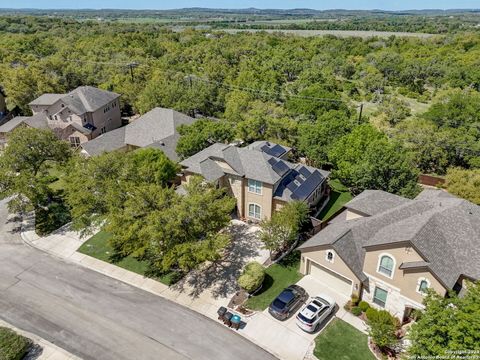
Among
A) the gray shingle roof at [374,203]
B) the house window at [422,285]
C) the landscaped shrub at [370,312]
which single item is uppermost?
the gray shingle roof at [374,203]

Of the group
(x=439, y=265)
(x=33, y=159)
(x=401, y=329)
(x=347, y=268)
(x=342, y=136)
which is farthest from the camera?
(x=342, y=136)

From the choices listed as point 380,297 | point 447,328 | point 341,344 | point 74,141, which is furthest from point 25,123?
point 447,328

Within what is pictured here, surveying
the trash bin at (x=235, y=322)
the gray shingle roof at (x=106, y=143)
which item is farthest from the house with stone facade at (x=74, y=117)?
the trash bin at (x=235, y=322)

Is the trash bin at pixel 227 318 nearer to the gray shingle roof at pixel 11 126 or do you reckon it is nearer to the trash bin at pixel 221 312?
the trash bin at pixel 221 312

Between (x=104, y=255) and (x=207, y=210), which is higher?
(x=207, y=210)

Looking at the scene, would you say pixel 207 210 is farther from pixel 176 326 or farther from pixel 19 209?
pixel 19 209

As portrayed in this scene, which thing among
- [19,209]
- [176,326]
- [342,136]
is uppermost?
[342,136]

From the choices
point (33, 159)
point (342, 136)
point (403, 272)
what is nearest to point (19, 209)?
point (33, 159)
